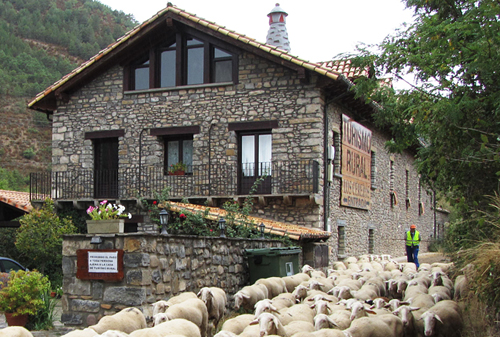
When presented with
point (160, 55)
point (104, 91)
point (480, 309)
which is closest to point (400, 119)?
point (480, 309)

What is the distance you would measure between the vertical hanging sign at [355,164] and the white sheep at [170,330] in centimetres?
1275

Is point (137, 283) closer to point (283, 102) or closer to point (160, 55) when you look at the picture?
point (283, 102)

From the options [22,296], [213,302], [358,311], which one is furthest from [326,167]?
[22,296]

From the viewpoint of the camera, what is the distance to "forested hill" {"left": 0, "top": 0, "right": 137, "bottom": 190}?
1774 inches

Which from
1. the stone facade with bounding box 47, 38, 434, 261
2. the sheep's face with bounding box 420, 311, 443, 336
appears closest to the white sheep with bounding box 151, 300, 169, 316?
the sheep's face with bounding box 420, 311, 443, 336

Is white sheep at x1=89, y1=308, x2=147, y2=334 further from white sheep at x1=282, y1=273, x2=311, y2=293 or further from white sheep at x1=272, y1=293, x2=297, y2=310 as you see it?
white sheep at x1=282, y1=273, x2=311, y2=293

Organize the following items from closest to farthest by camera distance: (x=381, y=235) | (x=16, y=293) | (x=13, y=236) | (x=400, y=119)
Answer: (x=16, y=293) → (x=400, y=119) → (x=13, y=236) → (x=381, y=235)

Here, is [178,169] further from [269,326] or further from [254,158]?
[269,326]

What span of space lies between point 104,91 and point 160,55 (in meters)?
2.20

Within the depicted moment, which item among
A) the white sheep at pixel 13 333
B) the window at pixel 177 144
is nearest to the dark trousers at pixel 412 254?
the window at pixel 177 144

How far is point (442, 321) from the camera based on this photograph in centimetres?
781

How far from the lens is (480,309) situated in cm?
807

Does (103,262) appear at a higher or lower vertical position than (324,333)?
higher

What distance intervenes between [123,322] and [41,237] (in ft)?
30.5
